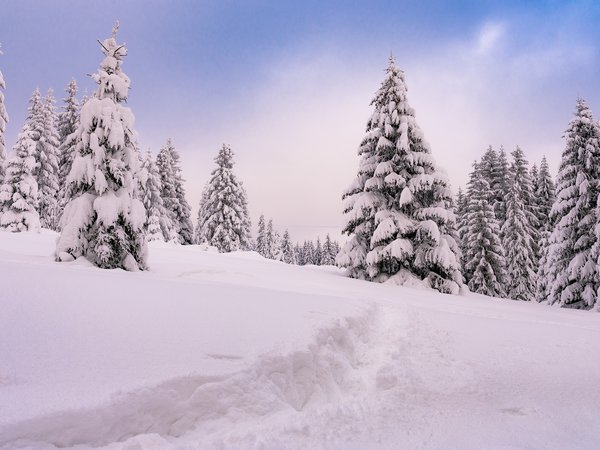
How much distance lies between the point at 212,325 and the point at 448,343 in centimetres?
343

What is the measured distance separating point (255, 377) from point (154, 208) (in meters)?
34.4

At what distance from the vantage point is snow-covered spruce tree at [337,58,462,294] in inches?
596

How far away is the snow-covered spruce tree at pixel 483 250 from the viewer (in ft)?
89.8

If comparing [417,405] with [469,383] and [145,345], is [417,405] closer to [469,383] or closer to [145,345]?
[469,383]

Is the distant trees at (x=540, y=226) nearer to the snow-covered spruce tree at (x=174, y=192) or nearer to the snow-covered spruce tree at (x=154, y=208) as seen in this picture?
the snow-covered spruce tree at (x=154, y=208)

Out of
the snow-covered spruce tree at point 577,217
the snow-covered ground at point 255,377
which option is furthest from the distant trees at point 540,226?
the snow-covered ground at point 255,377

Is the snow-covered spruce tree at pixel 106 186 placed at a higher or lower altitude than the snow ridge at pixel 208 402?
higher

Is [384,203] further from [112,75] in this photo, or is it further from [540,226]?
[540,226]

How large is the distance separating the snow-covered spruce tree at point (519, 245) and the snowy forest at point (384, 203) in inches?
3.5

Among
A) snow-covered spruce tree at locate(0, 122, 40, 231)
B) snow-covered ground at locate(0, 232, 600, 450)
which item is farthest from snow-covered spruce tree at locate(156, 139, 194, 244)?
snow-covered ground at locate(0, 232, 600, 450)

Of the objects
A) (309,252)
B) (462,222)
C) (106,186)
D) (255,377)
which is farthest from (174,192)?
(309,252)

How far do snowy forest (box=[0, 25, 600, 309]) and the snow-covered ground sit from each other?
603 cm

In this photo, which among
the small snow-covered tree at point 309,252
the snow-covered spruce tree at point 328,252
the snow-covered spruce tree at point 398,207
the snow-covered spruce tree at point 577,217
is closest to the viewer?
Answer: the snow-covered spruce tree at point 398,207

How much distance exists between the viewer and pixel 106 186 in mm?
11125
